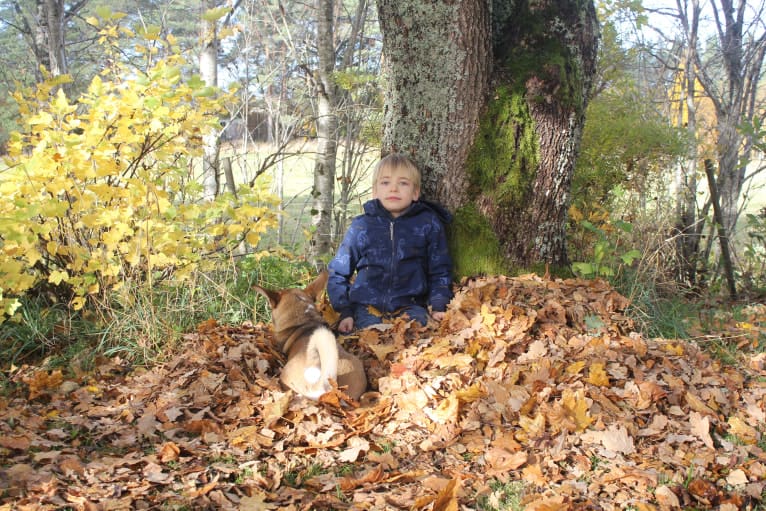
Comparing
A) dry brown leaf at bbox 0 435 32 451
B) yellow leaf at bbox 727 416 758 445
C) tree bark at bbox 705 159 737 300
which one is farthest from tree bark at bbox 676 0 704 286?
dry brown leaf at bbox 0 435 32 451

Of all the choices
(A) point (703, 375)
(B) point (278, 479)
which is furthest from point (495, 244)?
(B) point (278, 479)

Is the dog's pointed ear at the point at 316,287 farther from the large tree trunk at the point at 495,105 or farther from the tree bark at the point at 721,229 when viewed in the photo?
the tree bark at the point at 721,229

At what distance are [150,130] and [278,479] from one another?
2.63 metres

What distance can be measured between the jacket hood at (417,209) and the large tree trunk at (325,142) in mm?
2013

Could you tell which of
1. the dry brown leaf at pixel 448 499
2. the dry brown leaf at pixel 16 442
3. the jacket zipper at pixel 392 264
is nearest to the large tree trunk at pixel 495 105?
the jacket zipper at pixel 392 264

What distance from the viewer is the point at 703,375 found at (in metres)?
3.86

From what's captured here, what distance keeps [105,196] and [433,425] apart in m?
2.75

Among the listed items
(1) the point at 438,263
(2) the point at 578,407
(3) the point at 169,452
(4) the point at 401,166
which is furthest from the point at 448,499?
(4) the point at 401,166

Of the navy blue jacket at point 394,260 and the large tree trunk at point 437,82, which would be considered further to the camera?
the navy blue jacket at point 394,260

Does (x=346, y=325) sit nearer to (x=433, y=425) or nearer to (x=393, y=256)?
(x=393, y=256)

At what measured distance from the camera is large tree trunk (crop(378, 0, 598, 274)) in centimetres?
452

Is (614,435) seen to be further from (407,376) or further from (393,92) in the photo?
(393,92)

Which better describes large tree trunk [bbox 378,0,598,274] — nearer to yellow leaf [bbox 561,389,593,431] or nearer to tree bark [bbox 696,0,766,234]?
yellow leaf [bbox 561,389,593,431]

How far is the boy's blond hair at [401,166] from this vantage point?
455 cm
